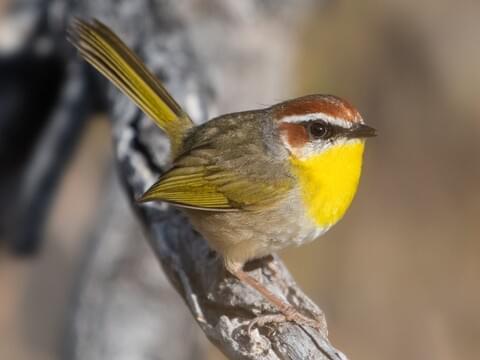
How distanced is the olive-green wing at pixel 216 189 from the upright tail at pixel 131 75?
10.7 inches

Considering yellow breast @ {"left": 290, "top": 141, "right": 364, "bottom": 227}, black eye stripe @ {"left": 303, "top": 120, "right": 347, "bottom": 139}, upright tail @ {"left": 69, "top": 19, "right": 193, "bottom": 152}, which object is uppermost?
upright tail @ {"left": 69, "top": 19, "right": 193, "bottom": 152}

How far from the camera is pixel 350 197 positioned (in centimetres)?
441

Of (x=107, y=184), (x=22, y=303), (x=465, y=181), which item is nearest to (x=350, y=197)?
(x=107, y=184)

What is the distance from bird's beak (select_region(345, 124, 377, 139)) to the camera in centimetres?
425

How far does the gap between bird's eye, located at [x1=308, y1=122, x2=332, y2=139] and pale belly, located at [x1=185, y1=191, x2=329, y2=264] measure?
0.90ft

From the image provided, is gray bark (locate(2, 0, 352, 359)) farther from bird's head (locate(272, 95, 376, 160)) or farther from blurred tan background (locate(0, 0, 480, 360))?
blurred tan background (locate(0, 0, 480, 360))

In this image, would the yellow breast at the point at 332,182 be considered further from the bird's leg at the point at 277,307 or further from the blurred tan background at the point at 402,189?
the blurred tan background at the point at 402,189

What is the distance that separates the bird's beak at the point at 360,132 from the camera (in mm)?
4250

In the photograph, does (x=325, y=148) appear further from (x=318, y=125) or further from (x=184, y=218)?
(x=184, y=218)

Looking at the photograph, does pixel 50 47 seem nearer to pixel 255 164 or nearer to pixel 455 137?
pixel 255 164

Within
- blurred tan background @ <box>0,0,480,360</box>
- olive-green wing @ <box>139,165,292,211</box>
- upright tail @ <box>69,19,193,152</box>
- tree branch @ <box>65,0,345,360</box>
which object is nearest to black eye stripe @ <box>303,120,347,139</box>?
olive-green wing @ <box>139,165,292,211</box>

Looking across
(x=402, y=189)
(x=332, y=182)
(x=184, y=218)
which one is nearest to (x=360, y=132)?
(x=332, y=182)

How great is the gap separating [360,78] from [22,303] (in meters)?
3.39

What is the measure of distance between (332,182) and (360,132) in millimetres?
257
